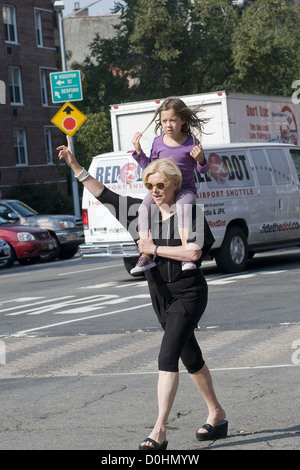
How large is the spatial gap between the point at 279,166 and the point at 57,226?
30.9 ft

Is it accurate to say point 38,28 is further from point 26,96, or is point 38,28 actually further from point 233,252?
point 233,252

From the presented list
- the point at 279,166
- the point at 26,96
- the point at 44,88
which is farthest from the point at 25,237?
the point at 44,88

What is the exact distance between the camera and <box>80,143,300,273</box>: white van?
15.9 m

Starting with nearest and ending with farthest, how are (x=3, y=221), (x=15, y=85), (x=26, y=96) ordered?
(x=3, y=221)
(x=15, y=85)
(x=26, y=96)

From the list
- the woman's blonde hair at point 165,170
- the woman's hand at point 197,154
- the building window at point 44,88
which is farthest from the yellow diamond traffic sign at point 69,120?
the woman's blonde hair at point 165,170

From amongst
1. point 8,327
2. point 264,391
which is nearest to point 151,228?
point 264,391

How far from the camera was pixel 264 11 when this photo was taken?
156ft

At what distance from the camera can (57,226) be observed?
1005 inches

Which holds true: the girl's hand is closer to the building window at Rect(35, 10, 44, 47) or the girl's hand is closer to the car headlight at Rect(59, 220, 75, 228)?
the car headlight at Rect(59, 220, 75, 228)

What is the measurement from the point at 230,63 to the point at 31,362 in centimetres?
4027

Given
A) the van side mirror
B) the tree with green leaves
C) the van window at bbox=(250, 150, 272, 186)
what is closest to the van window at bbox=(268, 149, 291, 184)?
the van window at bbox=(250, 150, 272, 186)

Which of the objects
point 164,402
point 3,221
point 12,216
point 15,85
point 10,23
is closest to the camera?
point 164,402

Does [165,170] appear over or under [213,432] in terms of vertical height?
over

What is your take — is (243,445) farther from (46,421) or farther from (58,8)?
(58,8)
